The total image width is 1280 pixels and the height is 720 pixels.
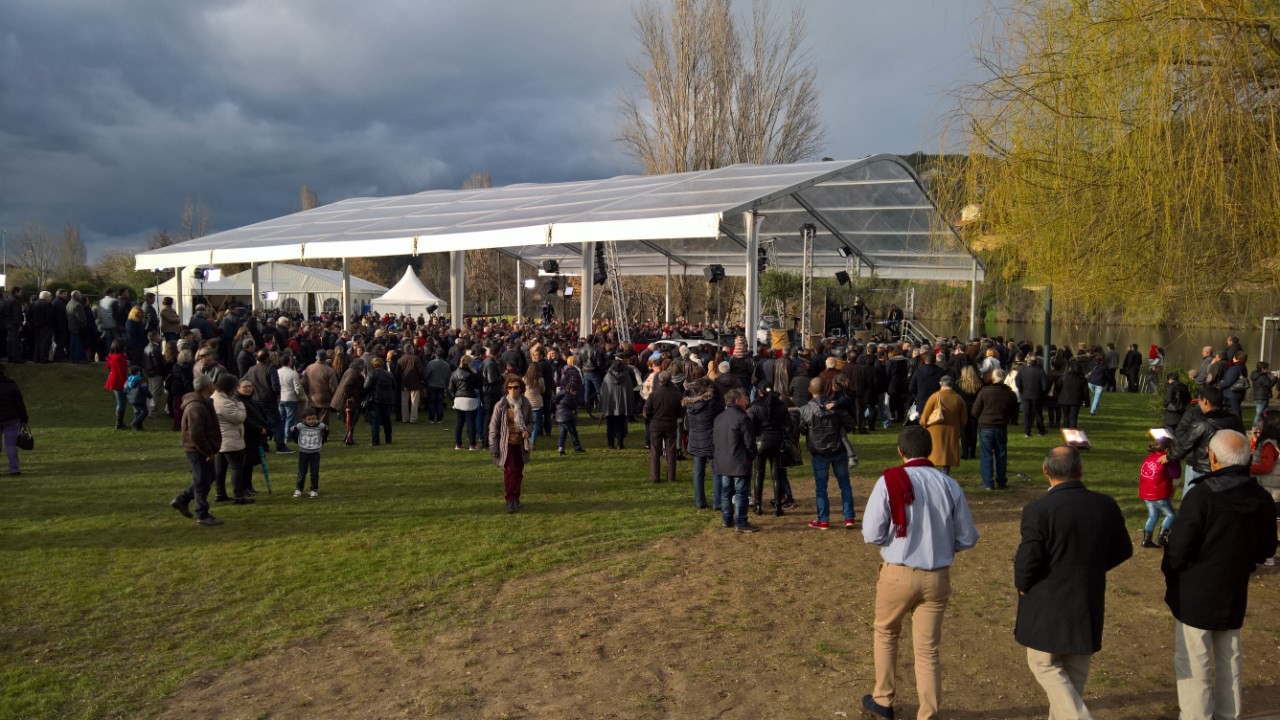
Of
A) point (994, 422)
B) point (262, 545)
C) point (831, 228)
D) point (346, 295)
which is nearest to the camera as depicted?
point (262, 545)

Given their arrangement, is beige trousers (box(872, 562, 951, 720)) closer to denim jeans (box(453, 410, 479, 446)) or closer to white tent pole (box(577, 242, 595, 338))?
denim jeans (box(453, 410, 479, 446))

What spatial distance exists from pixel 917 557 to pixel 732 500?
439 centimetres

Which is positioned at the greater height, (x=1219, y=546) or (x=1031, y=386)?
(x=1031, y=386)

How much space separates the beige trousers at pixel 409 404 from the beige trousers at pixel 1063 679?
12963 millimetres

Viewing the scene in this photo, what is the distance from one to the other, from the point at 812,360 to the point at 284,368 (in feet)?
28.0

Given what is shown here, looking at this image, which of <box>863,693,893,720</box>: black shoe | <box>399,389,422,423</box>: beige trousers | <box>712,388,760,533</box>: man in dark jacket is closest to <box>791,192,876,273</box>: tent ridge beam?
<box>399,389,422,423</box>: beige trousers

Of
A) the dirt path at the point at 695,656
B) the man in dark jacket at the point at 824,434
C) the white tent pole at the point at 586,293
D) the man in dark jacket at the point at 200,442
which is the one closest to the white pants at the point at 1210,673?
the dirt path at the point at 695,656

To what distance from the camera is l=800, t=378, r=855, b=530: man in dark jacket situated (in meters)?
8.21

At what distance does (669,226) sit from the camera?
15.7 meters

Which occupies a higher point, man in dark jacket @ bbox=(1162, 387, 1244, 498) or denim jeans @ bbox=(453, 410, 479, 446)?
man in dark jacket @ bbox=(1162, 387, 1244, 498)

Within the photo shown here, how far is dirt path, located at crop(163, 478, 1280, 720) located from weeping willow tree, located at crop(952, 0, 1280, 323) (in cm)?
254

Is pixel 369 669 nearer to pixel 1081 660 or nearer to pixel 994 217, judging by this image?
pixel 1081 660

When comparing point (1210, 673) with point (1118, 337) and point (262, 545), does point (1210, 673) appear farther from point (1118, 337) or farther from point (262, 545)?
point (1118, 337)

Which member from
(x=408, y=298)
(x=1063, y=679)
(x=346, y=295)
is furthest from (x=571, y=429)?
(x=408, y=298)
